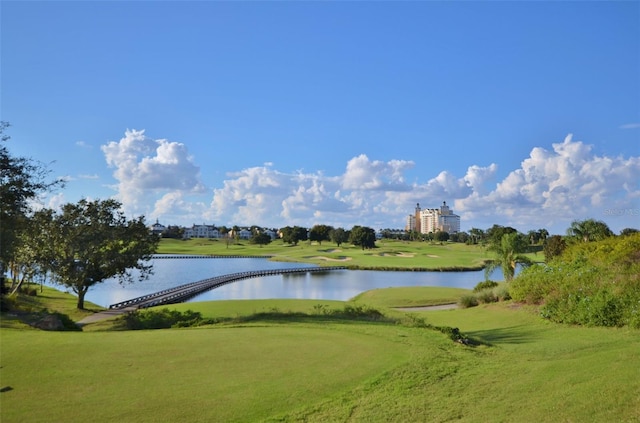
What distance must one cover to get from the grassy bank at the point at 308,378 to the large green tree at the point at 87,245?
19834mm

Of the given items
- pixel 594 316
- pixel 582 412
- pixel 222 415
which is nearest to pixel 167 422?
pixel 222 415

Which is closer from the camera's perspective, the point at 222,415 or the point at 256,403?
the point at 222,415

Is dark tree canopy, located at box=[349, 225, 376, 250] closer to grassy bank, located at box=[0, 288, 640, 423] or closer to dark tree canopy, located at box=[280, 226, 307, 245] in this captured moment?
dark tree canopy, located at box=[280, 226, 307, 245]

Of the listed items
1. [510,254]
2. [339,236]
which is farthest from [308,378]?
[339,236]

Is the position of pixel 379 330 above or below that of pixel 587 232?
below

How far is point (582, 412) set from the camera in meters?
8.02

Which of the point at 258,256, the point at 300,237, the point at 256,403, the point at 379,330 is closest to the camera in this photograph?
the point at 256,403

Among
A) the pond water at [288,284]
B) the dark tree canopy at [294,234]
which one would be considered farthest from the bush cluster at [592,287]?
the dark tree canopy at [294,234]

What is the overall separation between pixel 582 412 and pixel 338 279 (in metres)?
64.6

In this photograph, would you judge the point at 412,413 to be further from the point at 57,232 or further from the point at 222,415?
the point at 57,232

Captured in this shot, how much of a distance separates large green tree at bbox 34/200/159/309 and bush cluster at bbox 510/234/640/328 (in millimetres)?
27136

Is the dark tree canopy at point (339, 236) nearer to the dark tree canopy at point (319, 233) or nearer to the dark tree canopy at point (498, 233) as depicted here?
the dark tree canopy at point (319, 233)

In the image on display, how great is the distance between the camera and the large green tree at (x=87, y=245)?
33156mm

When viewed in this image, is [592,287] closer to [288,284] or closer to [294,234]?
[288,284]
